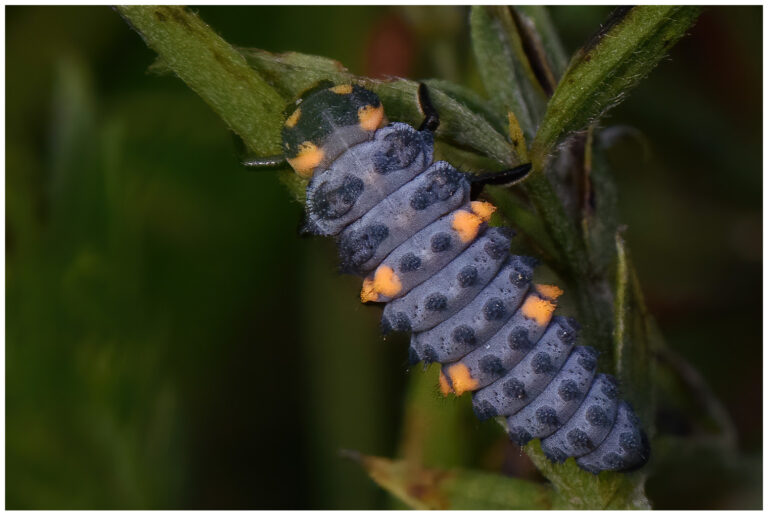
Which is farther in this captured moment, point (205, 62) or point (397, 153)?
point (397, 153)

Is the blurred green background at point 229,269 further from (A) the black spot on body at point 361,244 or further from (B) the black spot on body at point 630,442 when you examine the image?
(A) the black spot on body at point 361,244

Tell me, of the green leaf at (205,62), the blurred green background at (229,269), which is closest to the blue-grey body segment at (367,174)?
the green leaf at (205,62)

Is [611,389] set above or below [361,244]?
below

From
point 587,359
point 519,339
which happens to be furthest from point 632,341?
point 519,339

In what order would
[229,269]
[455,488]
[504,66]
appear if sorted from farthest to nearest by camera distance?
[229,269], [455,488], [504,66]

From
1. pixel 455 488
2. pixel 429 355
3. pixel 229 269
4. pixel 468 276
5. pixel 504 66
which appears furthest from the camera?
pixel 229 269

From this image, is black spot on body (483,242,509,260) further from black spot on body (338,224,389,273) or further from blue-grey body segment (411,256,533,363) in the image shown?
black spot on body (338,224,389,273)

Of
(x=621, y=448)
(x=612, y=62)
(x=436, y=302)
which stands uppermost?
(x=612, y=62)

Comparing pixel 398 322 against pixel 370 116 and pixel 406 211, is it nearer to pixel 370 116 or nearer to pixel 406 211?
pixel 406 211
